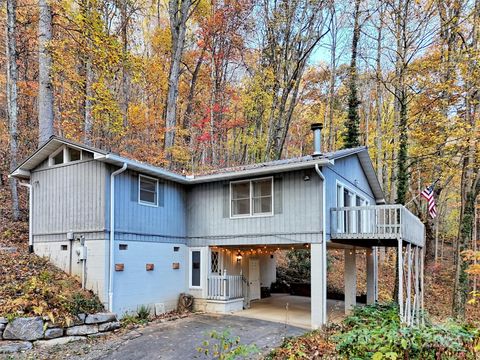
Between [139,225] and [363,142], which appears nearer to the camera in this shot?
[139,225]

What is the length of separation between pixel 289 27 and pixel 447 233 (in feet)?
73.5

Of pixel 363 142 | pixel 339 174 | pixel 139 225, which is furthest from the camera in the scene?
pixel 363 142

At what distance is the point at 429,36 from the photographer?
1684cm

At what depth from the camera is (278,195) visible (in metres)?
11.2

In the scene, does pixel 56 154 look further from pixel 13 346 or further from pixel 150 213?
pixel 13 346

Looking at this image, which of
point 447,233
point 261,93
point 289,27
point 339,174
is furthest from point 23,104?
point 447,233

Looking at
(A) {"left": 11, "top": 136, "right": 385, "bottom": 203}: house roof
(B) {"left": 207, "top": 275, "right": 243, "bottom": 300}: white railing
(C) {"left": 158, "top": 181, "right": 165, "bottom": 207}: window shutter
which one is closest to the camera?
(A) {"left": 11, "top": 136, "right": 385, "bottom": 203}: house roof

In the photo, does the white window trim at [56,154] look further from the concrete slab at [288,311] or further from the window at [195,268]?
the concrete slab at [288,311]

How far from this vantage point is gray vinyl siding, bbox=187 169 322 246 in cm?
1060

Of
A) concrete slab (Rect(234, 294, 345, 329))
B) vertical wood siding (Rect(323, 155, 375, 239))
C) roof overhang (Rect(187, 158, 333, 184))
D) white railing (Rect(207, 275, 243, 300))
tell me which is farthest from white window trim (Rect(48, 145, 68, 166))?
vertical wood siding (Rect(323, 155, 375, 239))

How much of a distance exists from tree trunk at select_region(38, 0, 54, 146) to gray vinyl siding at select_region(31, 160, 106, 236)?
68.0 inches

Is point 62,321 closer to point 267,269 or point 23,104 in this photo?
point 267,269

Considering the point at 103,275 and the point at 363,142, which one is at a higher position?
the point at 363,142

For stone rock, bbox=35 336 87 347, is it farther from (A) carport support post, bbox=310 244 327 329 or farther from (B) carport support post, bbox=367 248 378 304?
(B) carport support post, bbox=367 248 378 304
